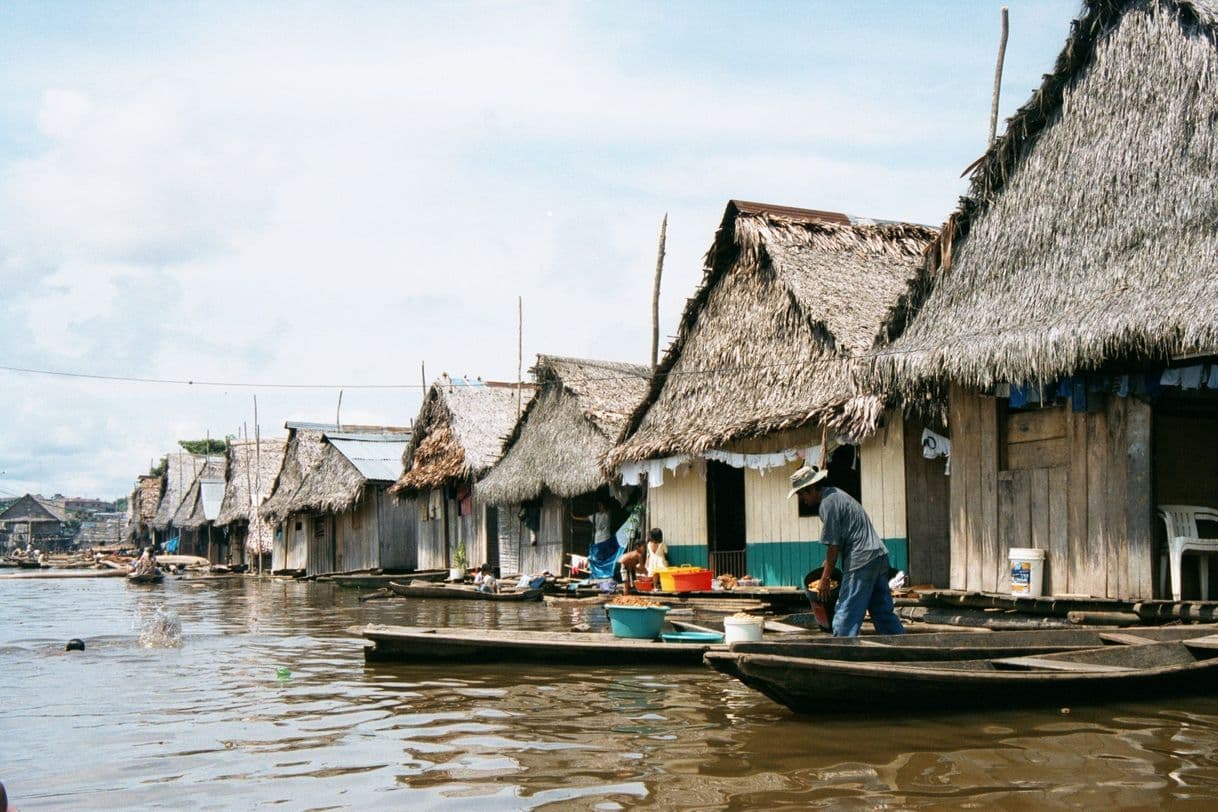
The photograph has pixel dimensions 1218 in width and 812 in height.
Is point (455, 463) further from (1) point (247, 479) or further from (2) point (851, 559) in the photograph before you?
(1) point (247, 479)

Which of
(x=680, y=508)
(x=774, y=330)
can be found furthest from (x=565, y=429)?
(x=774, y=330)

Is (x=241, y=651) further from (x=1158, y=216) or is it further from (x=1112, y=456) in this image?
(x=1158, y=216)

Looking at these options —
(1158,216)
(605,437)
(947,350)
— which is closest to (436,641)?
(947,350)

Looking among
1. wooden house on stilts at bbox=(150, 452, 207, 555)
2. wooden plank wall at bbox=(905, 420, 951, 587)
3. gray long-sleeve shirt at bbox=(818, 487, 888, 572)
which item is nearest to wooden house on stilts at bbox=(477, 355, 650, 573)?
wooden plank wall at bbox=(905, 420, 951, 587)

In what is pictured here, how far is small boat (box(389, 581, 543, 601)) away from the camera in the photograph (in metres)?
18.8

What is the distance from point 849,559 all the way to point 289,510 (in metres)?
27.9

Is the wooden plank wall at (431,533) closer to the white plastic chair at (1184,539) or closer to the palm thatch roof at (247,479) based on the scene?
the palm thatch roof at (247,479)

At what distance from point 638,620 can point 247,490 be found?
3671 centimetres

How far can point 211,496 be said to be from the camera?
1933 inches

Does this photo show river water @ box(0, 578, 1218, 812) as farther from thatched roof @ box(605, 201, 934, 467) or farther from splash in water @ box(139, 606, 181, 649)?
thatched roof @ box(605, 201, 934, 467)

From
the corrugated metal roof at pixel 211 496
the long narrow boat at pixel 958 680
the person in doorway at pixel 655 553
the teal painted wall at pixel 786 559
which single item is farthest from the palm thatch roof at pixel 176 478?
the long narrow boat at pixel 958 680

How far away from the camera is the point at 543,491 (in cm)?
2142

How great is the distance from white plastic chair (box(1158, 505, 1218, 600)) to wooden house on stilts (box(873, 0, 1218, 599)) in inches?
1.8

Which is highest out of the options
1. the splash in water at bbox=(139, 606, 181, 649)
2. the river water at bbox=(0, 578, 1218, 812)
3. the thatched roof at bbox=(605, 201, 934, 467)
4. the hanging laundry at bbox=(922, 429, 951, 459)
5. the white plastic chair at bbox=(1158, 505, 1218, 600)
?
the thatched roof at bbox=(605, 201, 934, 467)
